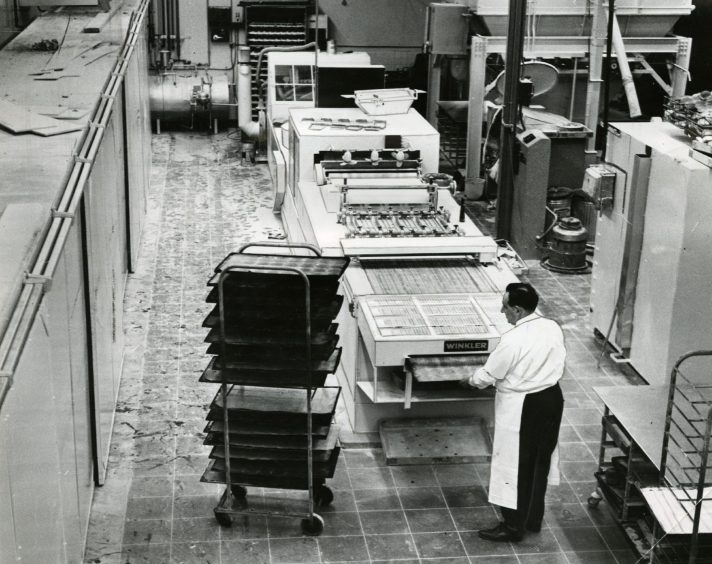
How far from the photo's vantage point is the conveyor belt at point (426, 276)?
6918 mm

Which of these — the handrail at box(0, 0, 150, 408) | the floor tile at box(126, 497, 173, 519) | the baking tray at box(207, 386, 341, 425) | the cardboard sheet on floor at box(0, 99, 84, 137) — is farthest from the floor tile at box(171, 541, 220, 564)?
the cardboard sheet on floor at box(0, 99, 84, 137)

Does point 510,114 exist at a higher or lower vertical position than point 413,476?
higher

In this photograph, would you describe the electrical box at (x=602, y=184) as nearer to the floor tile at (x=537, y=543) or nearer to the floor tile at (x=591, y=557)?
the floor tile at (x=537, y=543)

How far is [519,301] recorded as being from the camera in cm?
536

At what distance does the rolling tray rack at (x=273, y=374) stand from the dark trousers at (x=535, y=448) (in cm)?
104

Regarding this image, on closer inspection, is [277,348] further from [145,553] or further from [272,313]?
[145,553]

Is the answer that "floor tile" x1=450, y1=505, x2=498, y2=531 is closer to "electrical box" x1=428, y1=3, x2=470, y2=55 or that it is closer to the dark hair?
the dark hair

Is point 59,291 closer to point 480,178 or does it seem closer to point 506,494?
point 506,494

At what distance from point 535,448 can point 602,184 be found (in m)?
3.12

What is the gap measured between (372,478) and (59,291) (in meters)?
2.52

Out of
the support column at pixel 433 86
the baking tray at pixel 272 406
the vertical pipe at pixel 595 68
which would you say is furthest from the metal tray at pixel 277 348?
the support column at pixel 433 86

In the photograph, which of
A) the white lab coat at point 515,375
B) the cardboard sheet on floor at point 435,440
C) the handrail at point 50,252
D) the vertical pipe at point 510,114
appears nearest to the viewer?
the handrail at point 50,252

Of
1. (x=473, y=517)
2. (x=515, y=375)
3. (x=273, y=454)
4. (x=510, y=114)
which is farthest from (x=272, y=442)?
(x=510, y=114)

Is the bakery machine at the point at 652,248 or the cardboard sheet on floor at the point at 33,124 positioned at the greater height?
the cardboard sheet on floor at the point at 33,124
